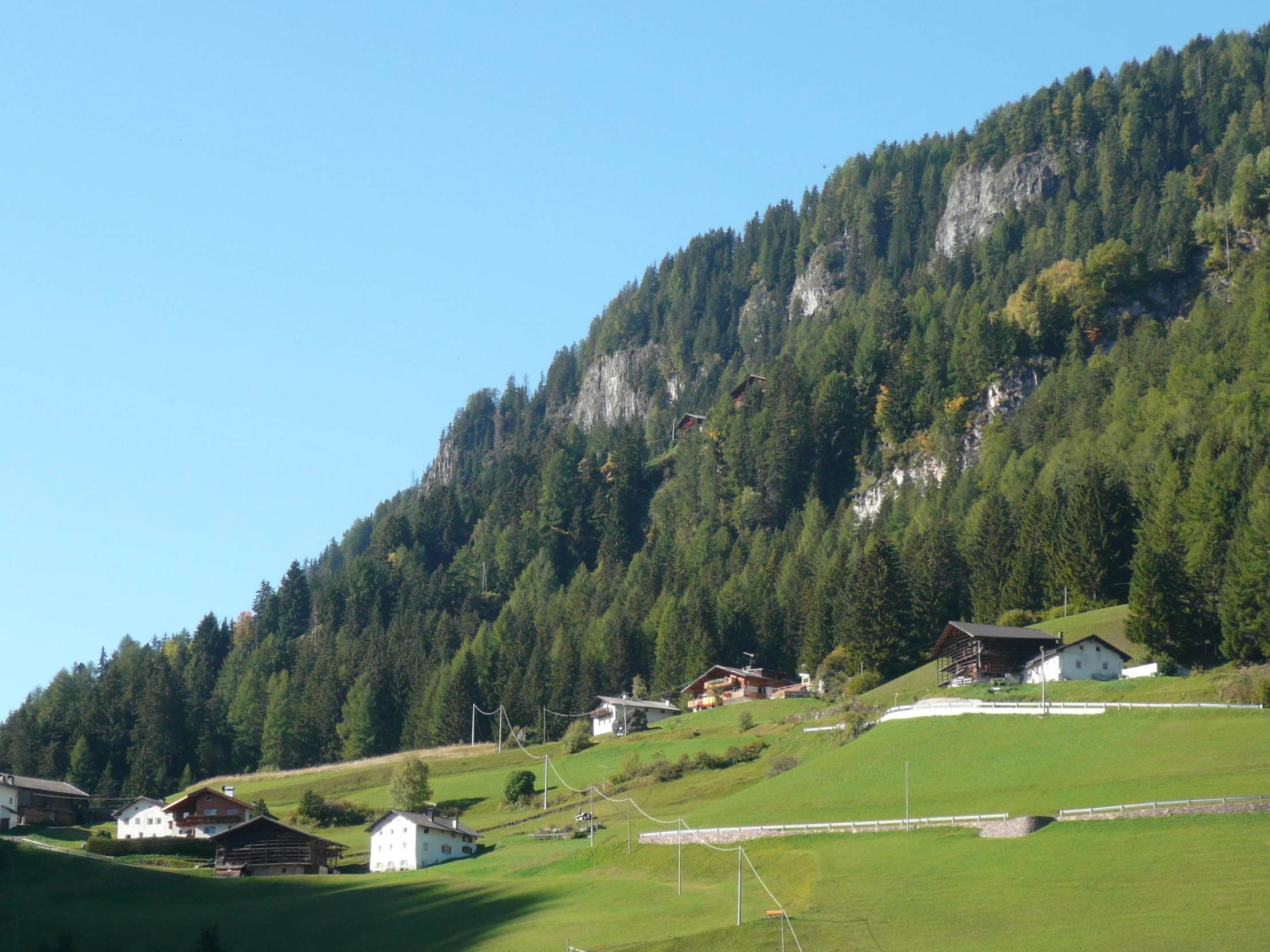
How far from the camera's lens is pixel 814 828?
6700cm

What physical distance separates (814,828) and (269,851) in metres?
38.6

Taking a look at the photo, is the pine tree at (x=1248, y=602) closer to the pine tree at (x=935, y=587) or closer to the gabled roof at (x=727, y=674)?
the pine tree at (x=935, y=587)

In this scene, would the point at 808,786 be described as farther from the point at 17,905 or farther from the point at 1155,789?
the point at 17,905

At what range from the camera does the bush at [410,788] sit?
99.0m

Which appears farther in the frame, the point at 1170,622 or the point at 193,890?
the point at 1170,622

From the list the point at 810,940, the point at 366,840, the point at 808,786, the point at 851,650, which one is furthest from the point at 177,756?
the point at 810,940

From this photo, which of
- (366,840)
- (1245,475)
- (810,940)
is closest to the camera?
(810,940)

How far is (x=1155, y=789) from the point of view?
62.1m

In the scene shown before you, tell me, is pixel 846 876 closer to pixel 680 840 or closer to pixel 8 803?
pixel 680 840

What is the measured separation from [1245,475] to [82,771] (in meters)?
→ 121

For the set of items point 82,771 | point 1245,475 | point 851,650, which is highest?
point 1245,475

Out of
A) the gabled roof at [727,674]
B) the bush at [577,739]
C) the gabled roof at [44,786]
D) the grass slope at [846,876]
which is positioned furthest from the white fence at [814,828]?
the gabled roof at [44,786]

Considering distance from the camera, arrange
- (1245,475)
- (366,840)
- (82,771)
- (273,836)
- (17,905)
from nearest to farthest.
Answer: (17,905) < (273,836) < (366,840) < (1245,475) < (82,771)

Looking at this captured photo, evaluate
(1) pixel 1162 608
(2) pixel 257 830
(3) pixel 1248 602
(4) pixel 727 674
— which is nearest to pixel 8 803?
(2) pixel 257 830
